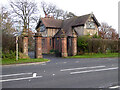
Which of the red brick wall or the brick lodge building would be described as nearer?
the brick lodge building

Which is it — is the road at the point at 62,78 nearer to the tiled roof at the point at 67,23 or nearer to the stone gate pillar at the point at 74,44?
the stone gate pillar at the point at 74,44

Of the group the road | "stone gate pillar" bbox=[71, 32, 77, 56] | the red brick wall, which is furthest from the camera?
the red brick wall

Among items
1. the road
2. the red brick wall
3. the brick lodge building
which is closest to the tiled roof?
the brick lodge building

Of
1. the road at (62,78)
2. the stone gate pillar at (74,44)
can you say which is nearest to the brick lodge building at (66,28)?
the stone gate pillar at (74,44)

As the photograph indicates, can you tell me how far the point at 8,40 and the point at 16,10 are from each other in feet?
80.9

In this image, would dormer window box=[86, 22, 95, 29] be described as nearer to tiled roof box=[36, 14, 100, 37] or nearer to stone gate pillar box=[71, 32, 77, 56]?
tiled roof box=[36, 14, 100, 37]

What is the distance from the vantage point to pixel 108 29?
204 feet

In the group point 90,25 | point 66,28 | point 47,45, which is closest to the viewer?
point 90,25

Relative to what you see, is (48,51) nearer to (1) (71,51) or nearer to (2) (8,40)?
(1) (71,51)

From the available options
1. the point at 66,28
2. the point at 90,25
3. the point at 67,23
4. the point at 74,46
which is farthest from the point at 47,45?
the point at 74,46

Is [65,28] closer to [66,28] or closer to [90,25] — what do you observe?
[66,28]

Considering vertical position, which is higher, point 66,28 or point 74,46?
point 66,28

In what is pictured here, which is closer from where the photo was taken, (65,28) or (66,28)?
(66,28)

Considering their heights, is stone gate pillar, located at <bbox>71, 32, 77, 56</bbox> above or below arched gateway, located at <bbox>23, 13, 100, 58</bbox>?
below
